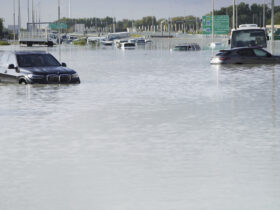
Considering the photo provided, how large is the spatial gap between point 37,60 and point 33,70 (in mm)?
1851

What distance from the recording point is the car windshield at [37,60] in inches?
1193

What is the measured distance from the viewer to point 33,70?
2898cm

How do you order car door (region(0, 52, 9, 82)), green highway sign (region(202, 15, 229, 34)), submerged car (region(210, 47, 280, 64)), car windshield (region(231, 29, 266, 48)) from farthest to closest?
green highway sign (region(202, 15, 229, 34)), car windshield (region(231, 29, 266, 48)), submerged car (region(210, 47, 280, 64)), car door (region(0, 52, 9, 82))

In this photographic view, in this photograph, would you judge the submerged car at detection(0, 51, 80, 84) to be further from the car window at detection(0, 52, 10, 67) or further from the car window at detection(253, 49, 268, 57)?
the car window at detection(253, 49, 268, 57)

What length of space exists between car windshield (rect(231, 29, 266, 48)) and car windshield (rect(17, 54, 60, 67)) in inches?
1222

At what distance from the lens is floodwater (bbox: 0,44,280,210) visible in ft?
27.9

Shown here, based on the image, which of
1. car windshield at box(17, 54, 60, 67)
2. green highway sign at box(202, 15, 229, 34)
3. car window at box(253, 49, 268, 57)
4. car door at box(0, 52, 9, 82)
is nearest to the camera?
car door at box(0, 52, 9, 82)

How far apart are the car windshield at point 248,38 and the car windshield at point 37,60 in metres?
31.0

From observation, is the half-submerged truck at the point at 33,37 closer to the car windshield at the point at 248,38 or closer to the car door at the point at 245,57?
the car windshield at the point at 248,38

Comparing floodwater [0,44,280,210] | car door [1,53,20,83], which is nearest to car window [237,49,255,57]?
car door [1,53,20,83]

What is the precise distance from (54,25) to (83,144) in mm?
186036

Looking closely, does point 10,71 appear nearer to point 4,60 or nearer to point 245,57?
point 4,60

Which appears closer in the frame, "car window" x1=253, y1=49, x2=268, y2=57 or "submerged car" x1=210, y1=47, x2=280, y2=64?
"submerged car" x1=210, y1=47, x2=280, y2=64

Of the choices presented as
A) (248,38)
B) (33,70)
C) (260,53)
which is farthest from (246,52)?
(33,70)
